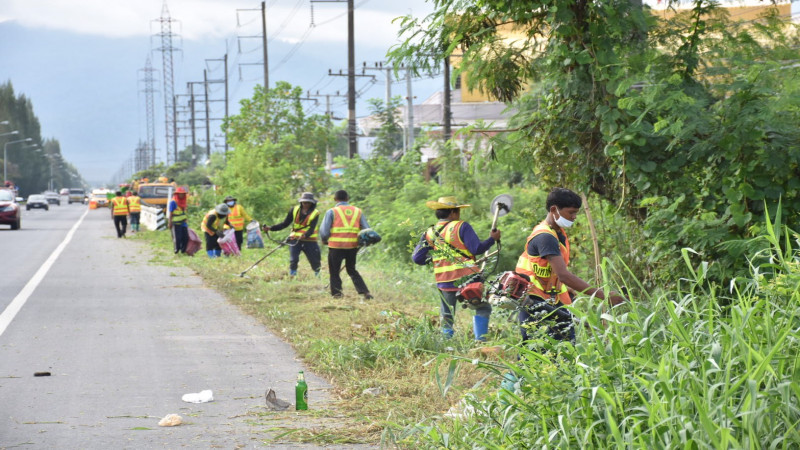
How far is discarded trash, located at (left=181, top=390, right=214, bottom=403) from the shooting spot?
737cm

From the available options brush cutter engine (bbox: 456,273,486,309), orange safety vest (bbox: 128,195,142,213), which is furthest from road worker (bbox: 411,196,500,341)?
orange safety vest (bbox: 128,195,142,213)

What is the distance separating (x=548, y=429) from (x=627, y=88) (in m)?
4.84

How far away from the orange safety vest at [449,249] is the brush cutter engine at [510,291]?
5.21 feet

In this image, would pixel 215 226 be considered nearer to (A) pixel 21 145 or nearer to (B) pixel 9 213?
(B) pixel 9 213

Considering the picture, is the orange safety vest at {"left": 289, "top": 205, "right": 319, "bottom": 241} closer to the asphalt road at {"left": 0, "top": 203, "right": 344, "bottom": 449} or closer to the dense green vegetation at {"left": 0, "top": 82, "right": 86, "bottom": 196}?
the asphalt road at {"left": 0, "top": 203, "right": 344, "bottom": 449}

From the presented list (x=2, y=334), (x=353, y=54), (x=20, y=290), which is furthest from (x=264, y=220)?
(x=2, y=334)

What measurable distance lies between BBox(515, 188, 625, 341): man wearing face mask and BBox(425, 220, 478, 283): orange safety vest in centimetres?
161

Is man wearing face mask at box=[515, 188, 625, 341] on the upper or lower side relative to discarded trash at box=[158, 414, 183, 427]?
upper

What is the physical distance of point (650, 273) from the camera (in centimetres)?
959

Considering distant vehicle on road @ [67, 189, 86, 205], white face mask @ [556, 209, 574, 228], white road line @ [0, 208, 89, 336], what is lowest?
distant vehicle on road @ [67, 189, 86, 205]

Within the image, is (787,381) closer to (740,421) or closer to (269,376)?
(740,421)

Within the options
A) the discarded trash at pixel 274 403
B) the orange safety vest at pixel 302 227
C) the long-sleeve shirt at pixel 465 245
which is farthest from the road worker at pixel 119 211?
the discarded trash at pixel 274 403

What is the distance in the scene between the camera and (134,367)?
347 inches

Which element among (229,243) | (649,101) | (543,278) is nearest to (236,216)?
(229,243)
